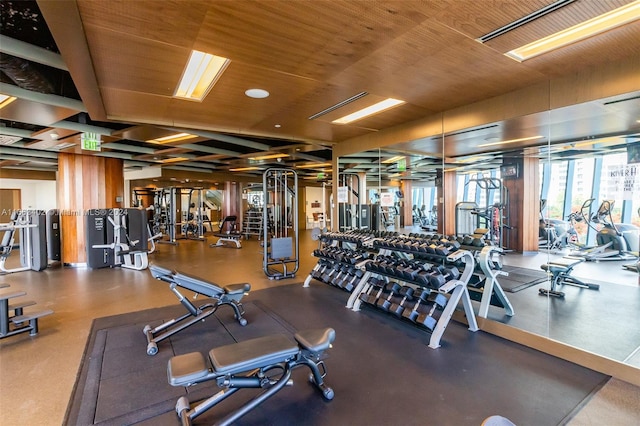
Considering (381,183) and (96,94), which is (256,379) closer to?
(96,94)

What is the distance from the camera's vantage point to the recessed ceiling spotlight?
3316mm

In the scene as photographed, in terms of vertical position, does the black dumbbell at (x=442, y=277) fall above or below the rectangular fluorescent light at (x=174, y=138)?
below

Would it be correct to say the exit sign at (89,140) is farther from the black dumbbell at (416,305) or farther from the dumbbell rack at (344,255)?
the black dumbbell at (416,305)

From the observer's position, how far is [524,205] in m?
4.22

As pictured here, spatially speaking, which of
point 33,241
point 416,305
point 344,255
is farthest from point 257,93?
point 33,241

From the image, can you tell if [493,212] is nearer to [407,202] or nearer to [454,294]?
[407,202]

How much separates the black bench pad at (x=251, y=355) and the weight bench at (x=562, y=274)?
130 inches

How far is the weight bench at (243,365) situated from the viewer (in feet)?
5.61

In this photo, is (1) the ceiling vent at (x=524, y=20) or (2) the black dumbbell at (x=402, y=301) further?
(2) the black dumbbell at (x=402, y=301)

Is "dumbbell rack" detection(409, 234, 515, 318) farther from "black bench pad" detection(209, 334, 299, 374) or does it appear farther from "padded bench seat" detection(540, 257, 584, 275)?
"black bench pad" detection(209, 334, 299, 374)

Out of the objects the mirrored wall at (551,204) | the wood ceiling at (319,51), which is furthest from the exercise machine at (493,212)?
the wood ceiling at (319,51)

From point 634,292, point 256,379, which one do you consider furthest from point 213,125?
point 634,292

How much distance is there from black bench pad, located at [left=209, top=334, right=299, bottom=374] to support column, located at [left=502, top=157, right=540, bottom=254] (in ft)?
11.4

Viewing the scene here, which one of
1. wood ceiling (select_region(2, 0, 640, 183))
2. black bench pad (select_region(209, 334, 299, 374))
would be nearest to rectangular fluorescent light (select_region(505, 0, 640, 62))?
wood ceiling (select_region(2, 0, 640, 183))
